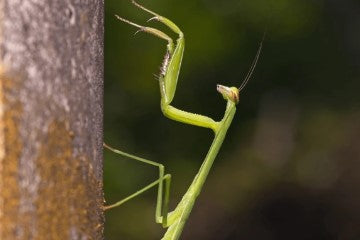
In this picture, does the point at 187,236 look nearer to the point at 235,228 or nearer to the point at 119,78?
the point at 235,228

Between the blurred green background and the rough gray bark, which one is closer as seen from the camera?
the rough gray bark

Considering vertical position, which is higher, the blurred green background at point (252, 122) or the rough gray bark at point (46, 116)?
the rough gray bark at point (46, 116)

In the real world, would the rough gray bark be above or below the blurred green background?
above

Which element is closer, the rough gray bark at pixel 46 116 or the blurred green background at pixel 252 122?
the rough gray bark at pixel 46 116
